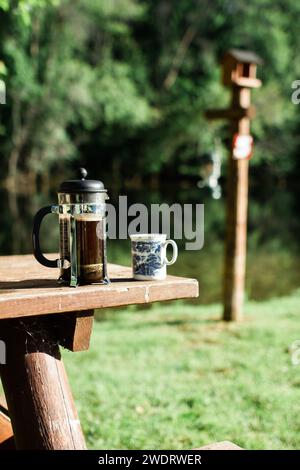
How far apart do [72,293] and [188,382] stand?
10.7 ft

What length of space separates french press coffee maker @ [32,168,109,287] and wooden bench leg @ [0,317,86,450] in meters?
0.25

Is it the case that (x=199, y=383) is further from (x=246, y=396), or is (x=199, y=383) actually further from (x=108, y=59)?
(x=108, y=59)

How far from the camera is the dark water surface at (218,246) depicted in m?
11.7

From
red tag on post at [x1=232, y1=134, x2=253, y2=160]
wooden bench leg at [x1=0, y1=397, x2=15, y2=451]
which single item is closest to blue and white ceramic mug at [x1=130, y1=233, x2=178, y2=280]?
wooden bench leg at [x1=0, y1=397, x2=15, y2=451]

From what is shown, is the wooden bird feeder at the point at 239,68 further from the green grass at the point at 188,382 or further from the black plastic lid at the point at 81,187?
the black plastic lid at the point at 81,187

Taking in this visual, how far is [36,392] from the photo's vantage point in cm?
→ 229

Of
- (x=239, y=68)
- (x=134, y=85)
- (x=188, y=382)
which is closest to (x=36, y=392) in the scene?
(x=188, y=382)

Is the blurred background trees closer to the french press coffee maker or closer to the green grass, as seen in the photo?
the green grass

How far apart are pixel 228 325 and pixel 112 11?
3025 centimetres

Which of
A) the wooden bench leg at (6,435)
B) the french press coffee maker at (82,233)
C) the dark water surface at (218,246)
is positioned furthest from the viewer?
the dark water surface at (218,246)

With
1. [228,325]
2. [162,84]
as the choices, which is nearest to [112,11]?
[162,84]

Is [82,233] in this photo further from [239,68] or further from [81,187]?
[239,68]

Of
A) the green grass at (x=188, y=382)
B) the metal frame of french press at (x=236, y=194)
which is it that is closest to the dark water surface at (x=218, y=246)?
the metal frame of french press at (x=236, y=194)

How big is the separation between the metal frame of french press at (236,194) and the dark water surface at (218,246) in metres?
2.43
